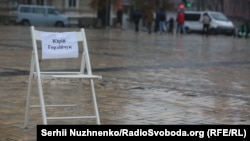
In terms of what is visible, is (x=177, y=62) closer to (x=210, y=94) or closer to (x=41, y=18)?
(x=210, y=94)

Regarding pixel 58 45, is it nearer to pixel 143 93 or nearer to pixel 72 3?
pixel 143 93

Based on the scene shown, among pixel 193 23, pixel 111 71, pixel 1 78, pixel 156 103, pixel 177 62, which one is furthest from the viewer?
pixel 193 23

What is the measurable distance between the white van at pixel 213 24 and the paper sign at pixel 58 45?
1704 inches

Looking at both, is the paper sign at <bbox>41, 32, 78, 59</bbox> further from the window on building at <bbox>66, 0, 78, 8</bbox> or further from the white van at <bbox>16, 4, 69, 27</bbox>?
the window on building at <bbox>66, 0, 78, 8</bbox>

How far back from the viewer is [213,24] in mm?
49500

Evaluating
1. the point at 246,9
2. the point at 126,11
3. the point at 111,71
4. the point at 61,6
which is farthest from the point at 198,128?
the point at 246,9

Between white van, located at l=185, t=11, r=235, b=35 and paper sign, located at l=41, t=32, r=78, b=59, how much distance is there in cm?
4327

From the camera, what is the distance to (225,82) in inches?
488

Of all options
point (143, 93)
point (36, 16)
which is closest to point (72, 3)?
point (36, 16)

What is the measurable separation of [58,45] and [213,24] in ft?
143

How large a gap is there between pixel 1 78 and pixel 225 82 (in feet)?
14.4

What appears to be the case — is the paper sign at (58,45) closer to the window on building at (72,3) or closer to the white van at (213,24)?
the white van at (213,24)

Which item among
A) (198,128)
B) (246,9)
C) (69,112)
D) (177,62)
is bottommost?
(246,9)

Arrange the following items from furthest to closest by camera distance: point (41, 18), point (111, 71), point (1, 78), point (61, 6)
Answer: point (61, 6) → point (41, 18) → point (111, 71) → point (1, 78)
